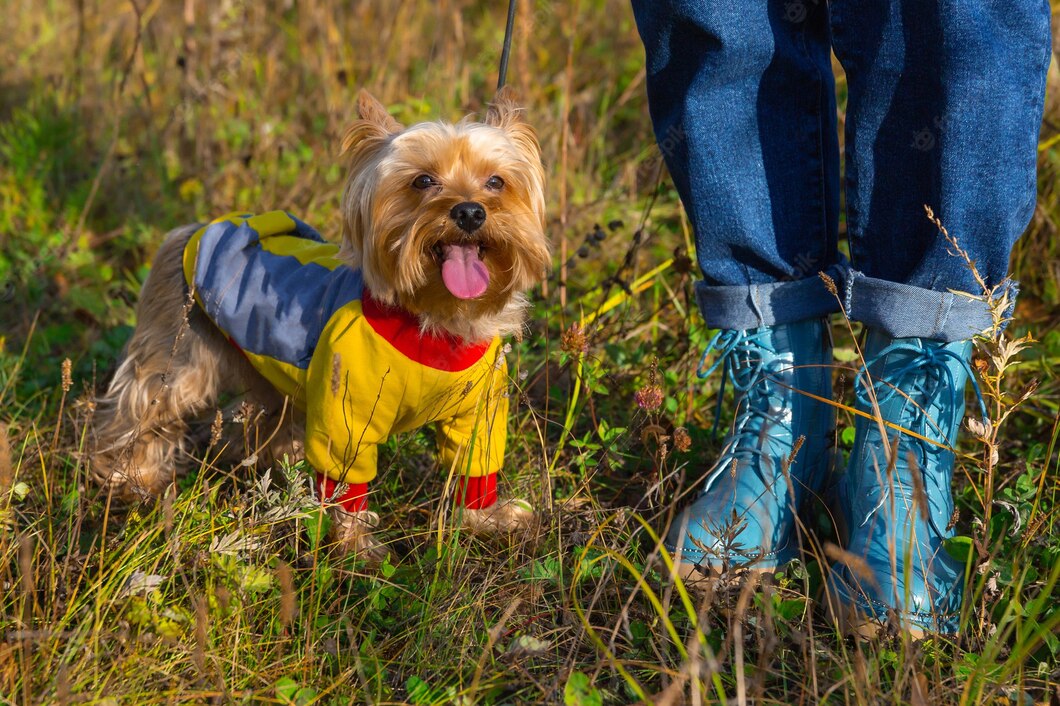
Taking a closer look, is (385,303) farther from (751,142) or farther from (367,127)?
(751,142)

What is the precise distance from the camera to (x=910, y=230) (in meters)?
2.07

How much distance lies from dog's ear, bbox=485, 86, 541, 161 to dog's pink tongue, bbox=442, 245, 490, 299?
38cm

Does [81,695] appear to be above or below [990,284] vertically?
below

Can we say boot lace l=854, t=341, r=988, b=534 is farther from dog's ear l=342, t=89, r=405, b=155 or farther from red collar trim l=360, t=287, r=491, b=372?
dog's ear l=342, t=89, r=405, b=155

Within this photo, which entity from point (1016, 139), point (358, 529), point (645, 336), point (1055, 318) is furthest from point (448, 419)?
point (1055, 318)

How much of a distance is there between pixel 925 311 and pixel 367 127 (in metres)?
1.42

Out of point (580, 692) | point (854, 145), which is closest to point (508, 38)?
point (854, 145)

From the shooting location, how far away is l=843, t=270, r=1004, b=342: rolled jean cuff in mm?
2045

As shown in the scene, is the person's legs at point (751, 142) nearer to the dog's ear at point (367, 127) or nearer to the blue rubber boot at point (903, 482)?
the blue rubber boot at point (903, 482)

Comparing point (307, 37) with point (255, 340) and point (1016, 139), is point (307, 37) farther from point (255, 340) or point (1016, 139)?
point (1016, 139)

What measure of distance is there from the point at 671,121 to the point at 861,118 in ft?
1.44

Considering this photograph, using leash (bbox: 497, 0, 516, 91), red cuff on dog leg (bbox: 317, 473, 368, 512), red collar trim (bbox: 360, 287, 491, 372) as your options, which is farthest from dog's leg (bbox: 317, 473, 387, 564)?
leash (bbox: 497, 0, 516, 91)

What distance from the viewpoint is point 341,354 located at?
2.24 m

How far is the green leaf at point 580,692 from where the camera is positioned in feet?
5.61
